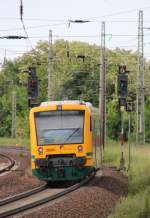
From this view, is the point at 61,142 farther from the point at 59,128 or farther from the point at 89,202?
the point at 89,202

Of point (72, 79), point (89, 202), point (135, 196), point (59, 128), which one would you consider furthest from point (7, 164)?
point (72, 79)

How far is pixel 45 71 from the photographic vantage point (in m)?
92.6

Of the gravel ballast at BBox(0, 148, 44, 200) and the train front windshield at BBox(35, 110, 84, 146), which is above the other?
the train front windshield at BBox(35, 110, 84, 146)

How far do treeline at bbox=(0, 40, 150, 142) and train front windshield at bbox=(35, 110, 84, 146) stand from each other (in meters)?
56.7

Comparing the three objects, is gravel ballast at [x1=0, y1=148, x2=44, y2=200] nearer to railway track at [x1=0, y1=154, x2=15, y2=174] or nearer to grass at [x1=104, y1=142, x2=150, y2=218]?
railway track at [x1=0, y1=154, x2=15, y2=174]

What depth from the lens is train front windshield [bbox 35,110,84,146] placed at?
2247cm

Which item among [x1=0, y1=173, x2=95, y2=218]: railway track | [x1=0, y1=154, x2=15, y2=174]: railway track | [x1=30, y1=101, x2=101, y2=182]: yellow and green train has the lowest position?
[x1=0, y1=154, x2=15, y2=174]: railway track

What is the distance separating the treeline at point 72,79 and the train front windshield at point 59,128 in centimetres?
5669

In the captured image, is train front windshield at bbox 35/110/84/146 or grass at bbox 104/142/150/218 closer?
grass at bbox 104/142/150/218

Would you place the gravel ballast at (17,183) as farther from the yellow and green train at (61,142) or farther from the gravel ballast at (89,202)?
the gravel ballast at (89,202)

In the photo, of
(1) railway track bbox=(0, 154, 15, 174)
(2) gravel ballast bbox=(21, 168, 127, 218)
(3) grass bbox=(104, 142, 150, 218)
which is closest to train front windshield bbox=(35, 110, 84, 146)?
(2) gravel ballast bbox=(21, 168, 127, 218)

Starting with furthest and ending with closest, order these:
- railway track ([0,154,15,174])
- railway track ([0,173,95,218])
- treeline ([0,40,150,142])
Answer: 1. treeline ([0,40,150,142])
2. railway track ([0,154,15,174])
3. railway track ([0,173,95,218])

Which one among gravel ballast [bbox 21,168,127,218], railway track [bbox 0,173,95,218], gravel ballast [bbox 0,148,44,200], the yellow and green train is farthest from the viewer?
the yellow and green train

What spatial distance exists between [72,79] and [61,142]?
6885cm
